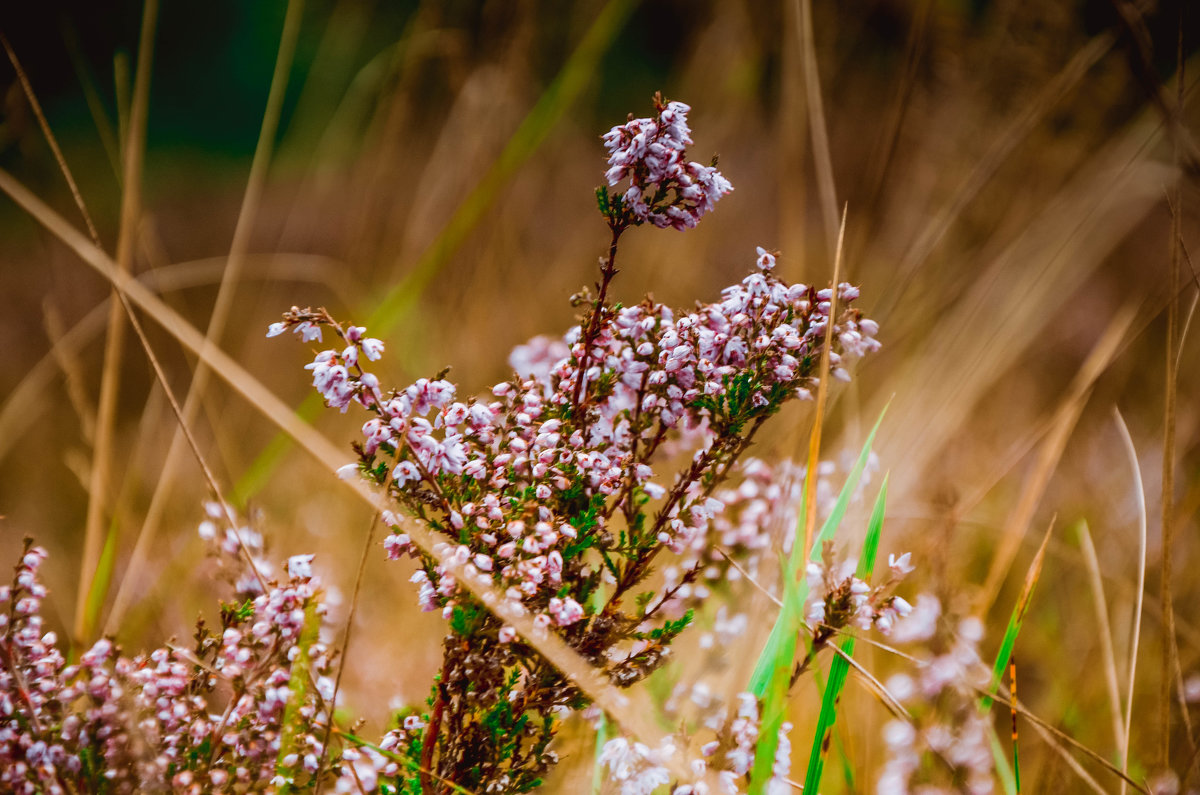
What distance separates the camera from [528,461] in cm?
80

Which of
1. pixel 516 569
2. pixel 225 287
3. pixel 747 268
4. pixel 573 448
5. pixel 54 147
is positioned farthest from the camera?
pixel 225 287

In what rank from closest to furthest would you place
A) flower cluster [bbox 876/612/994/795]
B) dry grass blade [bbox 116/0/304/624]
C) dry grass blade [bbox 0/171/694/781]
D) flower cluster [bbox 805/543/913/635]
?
1. dry grass blade [bbox 0/171/694/781]
2. flower cluster [bbox 805/543/913/635]
3. flower cluster [bbox 876/612/994/795]
4. dry grass blade [bbox 116/0/304/624]

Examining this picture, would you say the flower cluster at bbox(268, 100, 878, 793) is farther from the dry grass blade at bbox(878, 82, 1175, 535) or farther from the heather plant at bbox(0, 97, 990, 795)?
the dry grass blade at bbox(878, 82, 1175, 535)

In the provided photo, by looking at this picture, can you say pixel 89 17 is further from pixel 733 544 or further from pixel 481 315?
pixel 733 544

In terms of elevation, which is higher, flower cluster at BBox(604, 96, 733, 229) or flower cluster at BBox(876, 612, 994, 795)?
flower cluster at BBox(604, 96, 733, 229)

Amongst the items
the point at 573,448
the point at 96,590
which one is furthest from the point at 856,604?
the point at 96,590

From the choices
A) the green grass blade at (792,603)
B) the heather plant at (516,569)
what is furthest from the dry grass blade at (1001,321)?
the heather plant at (516,569)

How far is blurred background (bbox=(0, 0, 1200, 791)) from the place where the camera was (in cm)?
122

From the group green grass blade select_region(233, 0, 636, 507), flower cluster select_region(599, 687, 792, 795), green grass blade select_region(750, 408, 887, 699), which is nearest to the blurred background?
green grass blade select_region(233, 0, 636, 507)

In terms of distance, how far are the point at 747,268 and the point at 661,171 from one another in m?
0.31

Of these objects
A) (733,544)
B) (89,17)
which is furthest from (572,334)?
(89,17)

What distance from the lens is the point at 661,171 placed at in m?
0.76

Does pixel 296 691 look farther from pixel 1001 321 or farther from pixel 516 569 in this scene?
pixel 1001 321

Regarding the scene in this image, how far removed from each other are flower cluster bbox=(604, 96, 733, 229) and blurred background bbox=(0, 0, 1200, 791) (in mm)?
359
